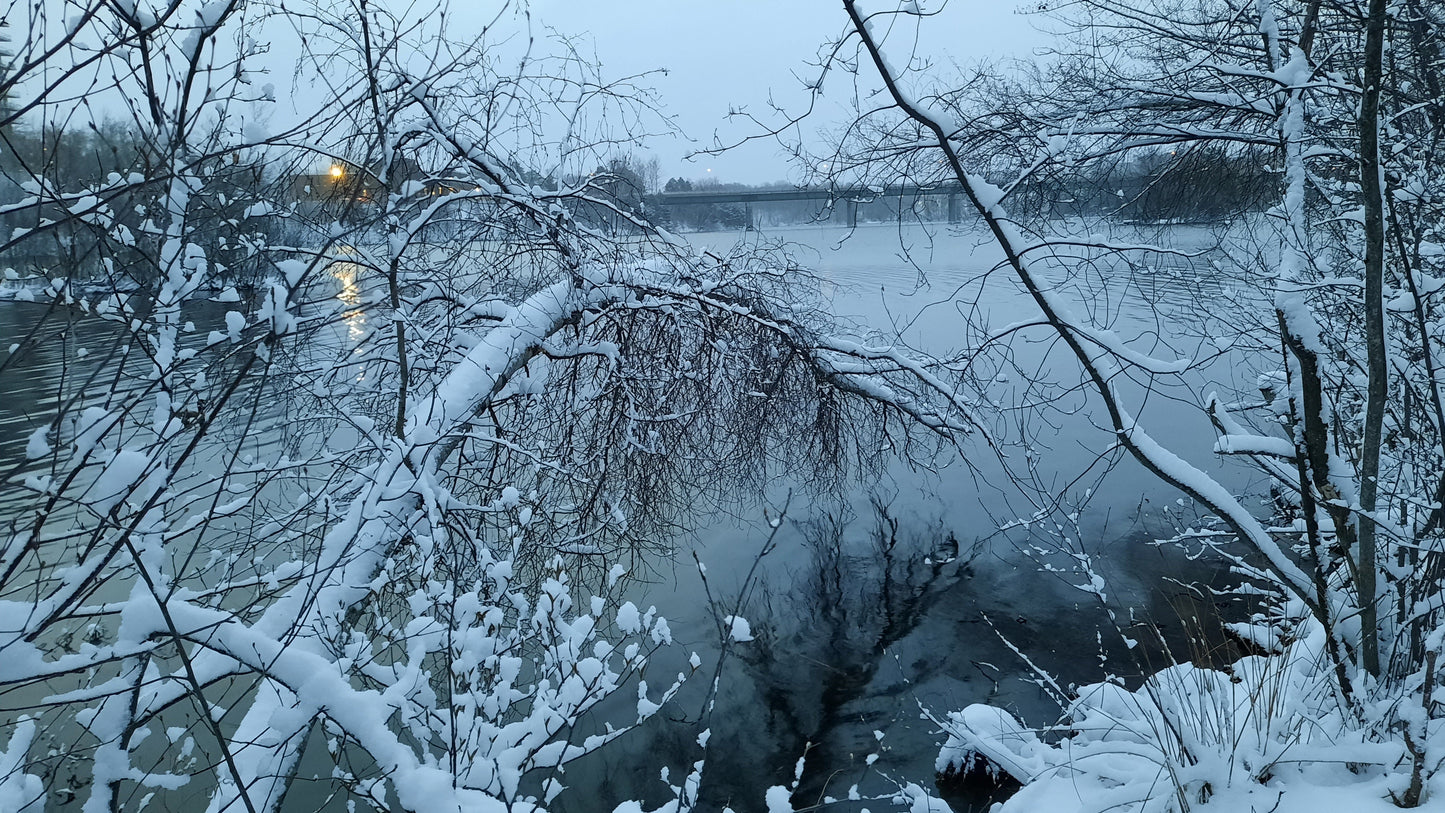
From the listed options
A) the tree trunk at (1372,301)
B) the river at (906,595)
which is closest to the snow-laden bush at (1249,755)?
the tree trunk at (1372,301)

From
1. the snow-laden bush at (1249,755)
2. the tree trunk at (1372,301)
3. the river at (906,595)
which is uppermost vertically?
the tree trunk at (1372,301)

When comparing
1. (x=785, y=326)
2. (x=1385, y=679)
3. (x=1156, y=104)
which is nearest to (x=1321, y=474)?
(x=1385, y=679)

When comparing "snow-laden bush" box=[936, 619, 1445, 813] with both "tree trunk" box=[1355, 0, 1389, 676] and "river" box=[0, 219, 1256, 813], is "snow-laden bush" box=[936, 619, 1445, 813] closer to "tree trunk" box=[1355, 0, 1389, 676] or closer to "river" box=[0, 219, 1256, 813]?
"tree trunk" box=[1355, 0, 1389, 676]

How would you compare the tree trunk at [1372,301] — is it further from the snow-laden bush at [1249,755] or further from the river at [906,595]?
the river at [906,595]

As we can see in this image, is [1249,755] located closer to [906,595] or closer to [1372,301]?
[1372,301]

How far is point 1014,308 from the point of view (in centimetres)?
1795

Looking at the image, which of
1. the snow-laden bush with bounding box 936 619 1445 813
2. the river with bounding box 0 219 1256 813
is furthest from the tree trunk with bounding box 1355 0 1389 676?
the river with bounding box 0 219 1256 813

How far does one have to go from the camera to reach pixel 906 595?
9398mm

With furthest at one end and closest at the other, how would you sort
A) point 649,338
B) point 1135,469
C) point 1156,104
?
point 1135,469, point 649,338, point 1156,104

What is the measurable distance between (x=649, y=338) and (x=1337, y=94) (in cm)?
533

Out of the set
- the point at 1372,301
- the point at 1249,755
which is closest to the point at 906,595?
the point at 1249,755

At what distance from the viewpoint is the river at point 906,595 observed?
6.41 meters

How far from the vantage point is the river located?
21.0ft

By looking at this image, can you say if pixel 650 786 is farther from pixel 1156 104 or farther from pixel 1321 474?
pixel 1156 104
